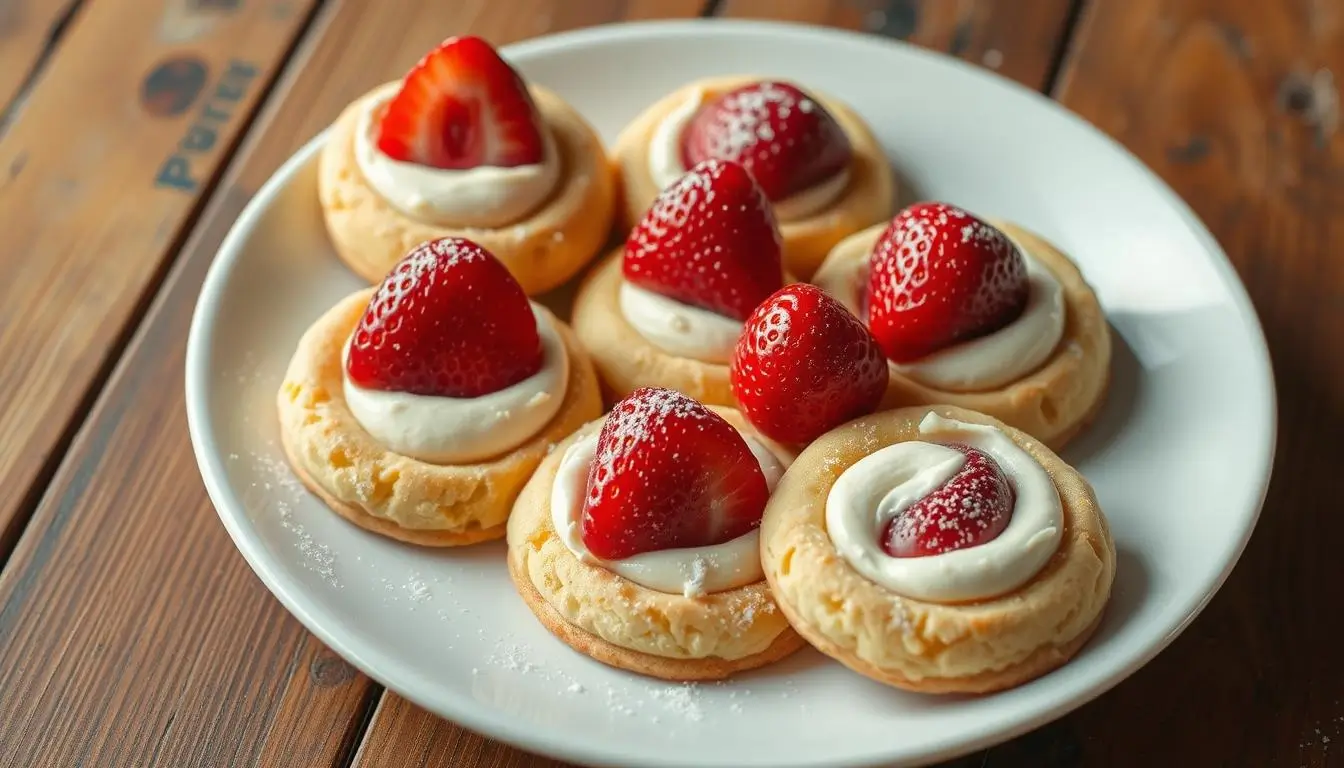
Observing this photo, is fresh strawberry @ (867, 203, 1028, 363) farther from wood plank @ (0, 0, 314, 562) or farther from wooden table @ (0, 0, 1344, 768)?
wood plank @ (0, 0, 314, 562)

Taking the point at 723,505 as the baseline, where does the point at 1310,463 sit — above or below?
below

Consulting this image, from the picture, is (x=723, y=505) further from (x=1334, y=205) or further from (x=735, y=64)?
(x=1334, y=205)

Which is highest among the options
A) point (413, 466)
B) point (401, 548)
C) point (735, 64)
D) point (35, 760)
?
point (735, 64)

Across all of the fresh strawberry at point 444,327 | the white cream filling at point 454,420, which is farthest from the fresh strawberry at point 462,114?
the white cream filling at point 454,420

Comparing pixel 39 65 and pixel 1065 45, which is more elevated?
pixel 1065 45

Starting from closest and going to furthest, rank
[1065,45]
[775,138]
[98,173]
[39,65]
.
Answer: [775,138], [98,173], [39,65], [1065,45]

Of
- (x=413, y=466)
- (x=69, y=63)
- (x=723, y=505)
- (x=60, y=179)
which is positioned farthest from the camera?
(x=69, y=63)

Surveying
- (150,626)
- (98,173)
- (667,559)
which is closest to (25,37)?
(98,173)

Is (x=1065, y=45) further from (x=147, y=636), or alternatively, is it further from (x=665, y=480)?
(x=147, y=636)

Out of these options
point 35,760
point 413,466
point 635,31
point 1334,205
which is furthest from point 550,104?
point 1334,205
